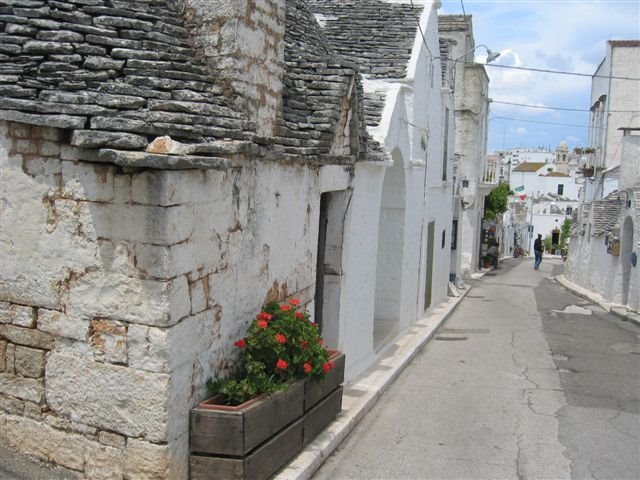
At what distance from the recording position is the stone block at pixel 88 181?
457 cm

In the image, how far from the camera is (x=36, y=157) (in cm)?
481

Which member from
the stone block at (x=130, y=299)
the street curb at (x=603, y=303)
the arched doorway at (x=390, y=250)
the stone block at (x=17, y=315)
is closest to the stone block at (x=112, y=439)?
the stone block at (x=130, y=299)

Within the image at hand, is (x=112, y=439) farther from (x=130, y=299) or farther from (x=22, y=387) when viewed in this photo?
(x=130, y=299)

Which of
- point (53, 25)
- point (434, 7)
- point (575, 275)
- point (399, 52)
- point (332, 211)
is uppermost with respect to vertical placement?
point (434, 7)

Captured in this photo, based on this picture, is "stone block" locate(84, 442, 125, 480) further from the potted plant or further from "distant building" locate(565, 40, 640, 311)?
"distant building" locate(565, 40, 640, 311)

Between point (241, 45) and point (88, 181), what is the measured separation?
71.0 inches

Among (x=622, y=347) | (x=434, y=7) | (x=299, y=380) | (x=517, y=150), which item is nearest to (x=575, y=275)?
(x=622, y=347)

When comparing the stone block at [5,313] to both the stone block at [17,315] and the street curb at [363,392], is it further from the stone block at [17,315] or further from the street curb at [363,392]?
the street curb at [363,392]

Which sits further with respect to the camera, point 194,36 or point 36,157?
point 194,36

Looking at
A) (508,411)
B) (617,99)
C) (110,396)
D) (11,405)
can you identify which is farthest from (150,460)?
(617,99)

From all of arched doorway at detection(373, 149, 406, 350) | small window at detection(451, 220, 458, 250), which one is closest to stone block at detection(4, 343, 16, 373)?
arched doorway at detection(373, 149, 406, 350)

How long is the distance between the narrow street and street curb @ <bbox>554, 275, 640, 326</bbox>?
71.2 inches

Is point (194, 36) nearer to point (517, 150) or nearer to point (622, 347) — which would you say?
point (622, 347)

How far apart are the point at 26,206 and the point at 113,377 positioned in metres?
1.38
